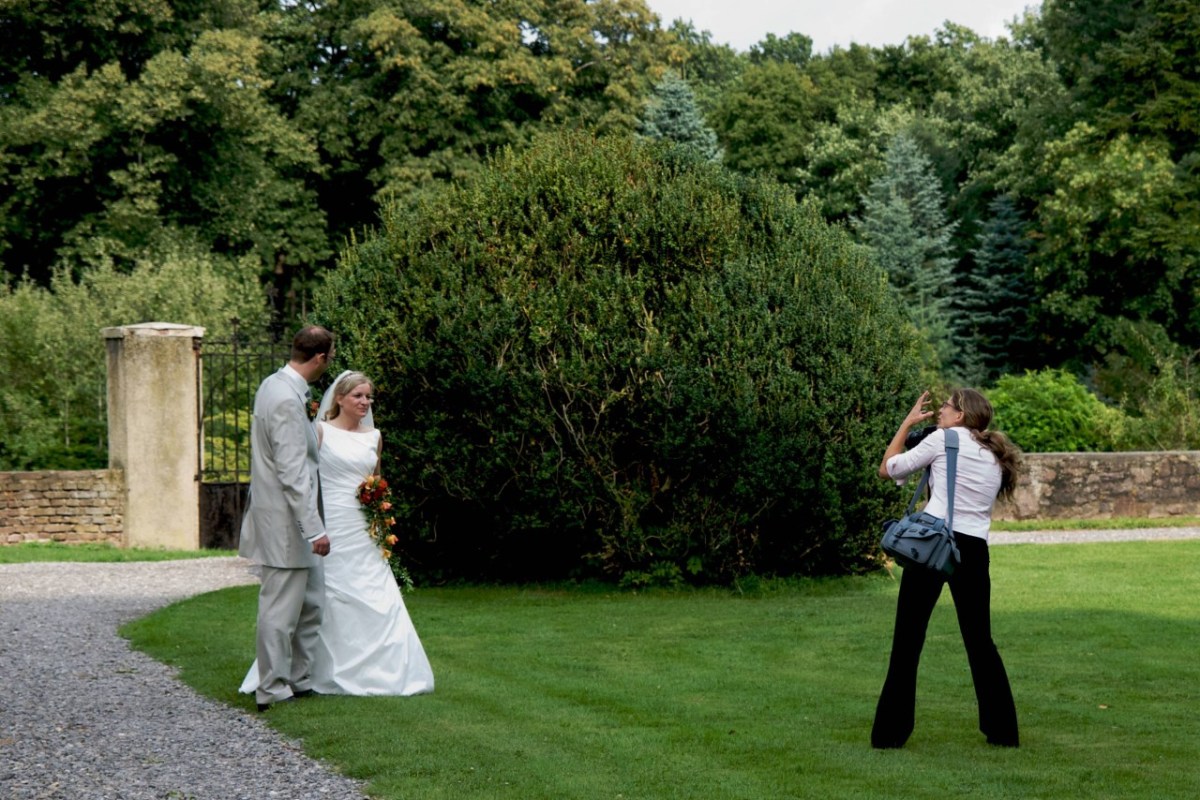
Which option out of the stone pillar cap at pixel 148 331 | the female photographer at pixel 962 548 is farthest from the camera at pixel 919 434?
the stone pillar cap at pixel 148 331

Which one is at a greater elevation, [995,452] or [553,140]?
[553,140]

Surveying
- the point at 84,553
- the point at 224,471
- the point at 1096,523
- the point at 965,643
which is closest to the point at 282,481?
the point at 965,643

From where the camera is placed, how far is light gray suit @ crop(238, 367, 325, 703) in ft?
28.1

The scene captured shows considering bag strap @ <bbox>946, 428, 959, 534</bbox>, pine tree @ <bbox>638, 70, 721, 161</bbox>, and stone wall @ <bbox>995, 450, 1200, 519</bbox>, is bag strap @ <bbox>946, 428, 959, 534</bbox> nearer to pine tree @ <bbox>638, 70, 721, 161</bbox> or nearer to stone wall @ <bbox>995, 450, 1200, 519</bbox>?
stone wall @ <bbox>995, 450, 1200, 519</bbox>

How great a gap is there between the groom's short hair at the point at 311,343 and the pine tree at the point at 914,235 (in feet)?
115

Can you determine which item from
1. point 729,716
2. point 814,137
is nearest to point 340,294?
point 729,716

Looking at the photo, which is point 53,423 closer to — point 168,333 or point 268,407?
point 168,333

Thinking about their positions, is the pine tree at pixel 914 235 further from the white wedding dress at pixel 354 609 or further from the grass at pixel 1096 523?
the white wedding dress at pixel 354 609

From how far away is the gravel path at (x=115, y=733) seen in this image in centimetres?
683

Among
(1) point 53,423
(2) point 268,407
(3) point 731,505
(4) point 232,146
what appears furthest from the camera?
(4) point 232,146

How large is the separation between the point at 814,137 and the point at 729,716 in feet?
149

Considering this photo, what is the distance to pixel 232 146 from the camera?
36.7 meters

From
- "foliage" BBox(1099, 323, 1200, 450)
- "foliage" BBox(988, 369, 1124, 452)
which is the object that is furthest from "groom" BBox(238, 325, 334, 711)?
"foliage" BBox(1099, 323, 1200, 450)

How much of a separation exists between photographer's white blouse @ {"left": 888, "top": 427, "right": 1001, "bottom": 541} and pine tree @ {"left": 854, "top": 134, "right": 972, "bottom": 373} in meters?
35.2
